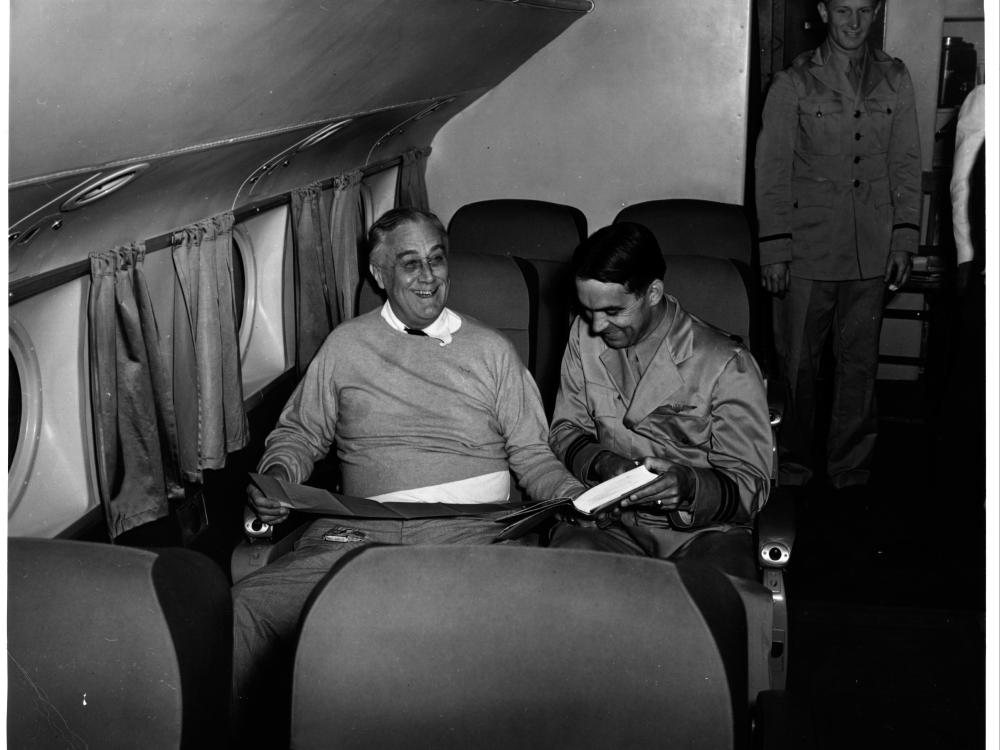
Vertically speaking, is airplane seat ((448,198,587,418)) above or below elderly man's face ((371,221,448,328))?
above

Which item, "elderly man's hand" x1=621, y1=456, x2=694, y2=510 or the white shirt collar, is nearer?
"elderly man's hand" x1=621, y1=456, x2=694, y2=510

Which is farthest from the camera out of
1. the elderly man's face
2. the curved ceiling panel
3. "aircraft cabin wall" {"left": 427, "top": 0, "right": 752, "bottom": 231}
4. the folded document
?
"aircraft cabin wall" {"left": 427, "top": 0, "right": 752, "bottom": 231}

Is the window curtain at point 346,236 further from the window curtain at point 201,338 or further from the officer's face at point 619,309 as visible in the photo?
the officer's face at point 619,309

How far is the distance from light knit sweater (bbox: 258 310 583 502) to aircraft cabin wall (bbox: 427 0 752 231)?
3.22m

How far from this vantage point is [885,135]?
4.83 meters

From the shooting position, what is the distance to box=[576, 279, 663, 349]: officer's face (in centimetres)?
297

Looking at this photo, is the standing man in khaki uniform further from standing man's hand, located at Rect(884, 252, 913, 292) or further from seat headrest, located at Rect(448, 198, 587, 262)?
seat headrest, located at Rect(448, 198, 587, 262)

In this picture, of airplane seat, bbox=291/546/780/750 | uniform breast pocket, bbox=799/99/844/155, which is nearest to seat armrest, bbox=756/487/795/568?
airplane seat, bbox=291/546/780/750

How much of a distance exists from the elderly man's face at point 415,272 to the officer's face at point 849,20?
2252 mm

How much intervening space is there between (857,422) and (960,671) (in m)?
1.66

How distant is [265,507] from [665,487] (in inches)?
40.7

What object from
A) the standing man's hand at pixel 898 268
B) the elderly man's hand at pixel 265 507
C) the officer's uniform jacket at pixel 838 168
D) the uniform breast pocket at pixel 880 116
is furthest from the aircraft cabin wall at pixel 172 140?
the standing man's hand at pixel 898 268

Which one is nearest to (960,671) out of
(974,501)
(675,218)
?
(974,501)

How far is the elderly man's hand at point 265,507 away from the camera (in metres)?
2.79
